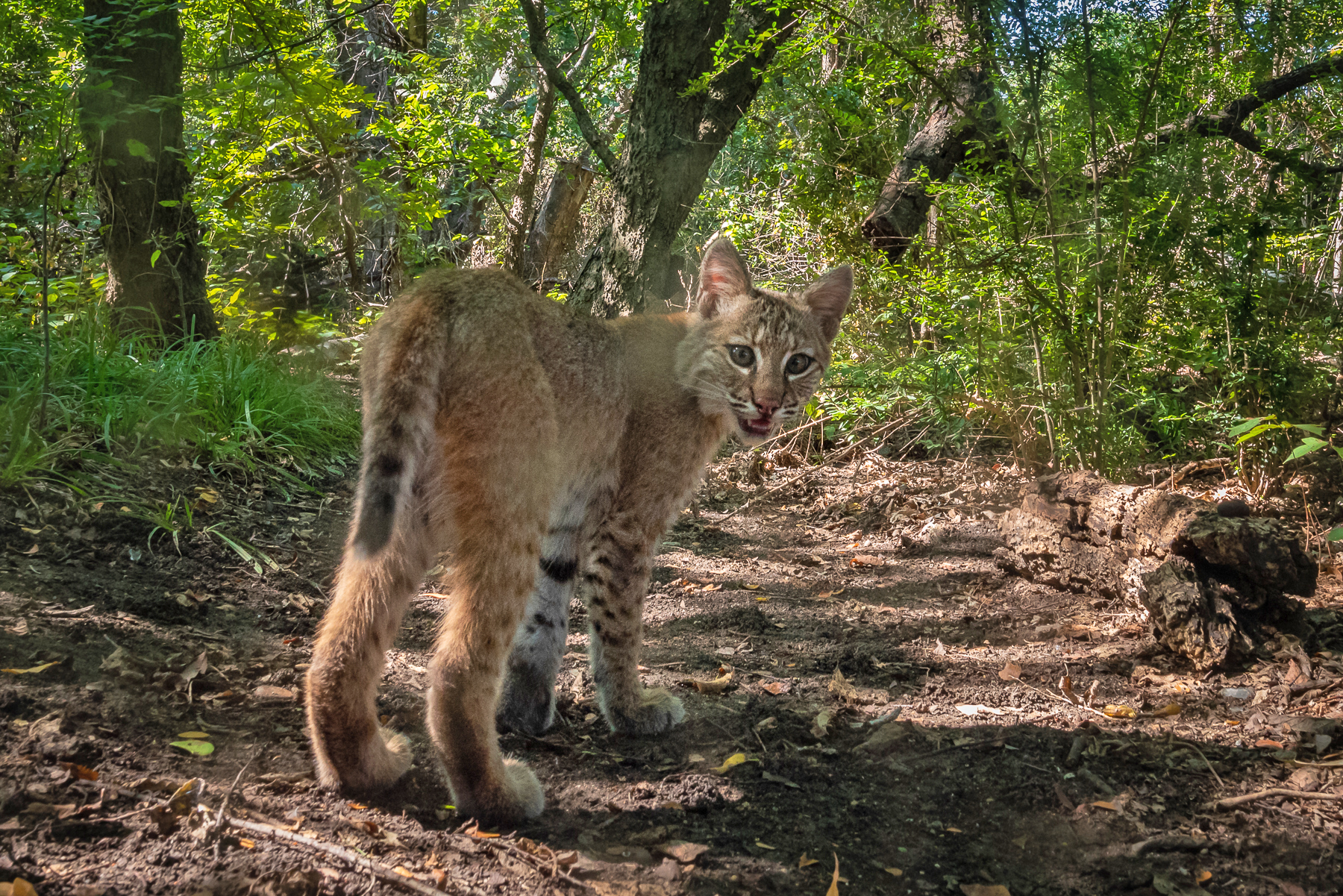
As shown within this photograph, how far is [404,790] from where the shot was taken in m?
3.01

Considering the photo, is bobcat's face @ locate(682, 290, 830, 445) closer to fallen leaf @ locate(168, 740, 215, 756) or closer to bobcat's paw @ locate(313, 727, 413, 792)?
bobcat's paw @ locate(313, 727, 413, 792)

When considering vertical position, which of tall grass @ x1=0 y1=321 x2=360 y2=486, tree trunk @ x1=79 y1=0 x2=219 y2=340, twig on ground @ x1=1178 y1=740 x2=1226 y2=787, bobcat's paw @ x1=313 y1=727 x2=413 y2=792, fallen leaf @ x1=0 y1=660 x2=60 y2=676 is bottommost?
twig on ground @ x1=1178 y1=740 x2=1226 y2=787

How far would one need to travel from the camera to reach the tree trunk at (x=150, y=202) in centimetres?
598

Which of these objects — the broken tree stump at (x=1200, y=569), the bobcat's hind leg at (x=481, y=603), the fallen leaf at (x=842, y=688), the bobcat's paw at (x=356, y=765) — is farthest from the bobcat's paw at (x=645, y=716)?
the broken tree stump at (x=1200, y=569)

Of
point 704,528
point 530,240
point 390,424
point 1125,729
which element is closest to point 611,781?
point 390,424

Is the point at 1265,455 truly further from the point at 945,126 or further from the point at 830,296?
the point at 945,126

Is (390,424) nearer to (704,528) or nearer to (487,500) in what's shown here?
(487,500)

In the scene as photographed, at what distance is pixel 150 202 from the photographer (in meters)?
6.52

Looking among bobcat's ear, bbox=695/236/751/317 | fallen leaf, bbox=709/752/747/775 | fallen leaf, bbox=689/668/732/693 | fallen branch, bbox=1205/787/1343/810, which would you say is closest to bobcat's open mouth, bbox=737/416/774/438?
bobcat's ear, bbox=695/236/751/317

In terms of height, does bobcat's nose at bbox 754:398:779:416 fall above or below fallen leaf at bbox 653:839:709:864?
above

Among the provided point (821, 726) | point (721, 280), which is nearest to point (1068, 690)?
point (821, 726)

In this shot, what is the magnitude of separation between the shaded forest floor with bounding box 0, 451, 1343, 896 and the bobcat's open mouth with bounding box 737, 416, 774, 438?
4.02 feet

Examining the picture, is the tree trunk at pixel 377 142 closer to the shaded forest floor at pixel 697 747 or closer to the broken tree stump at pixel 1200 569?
the shaded forest floor at pixel 697 747

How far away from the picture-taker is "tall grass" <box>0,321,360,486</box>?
188 inches
